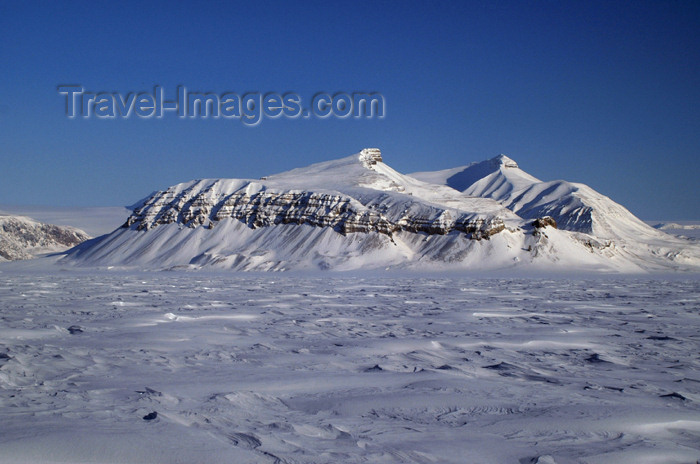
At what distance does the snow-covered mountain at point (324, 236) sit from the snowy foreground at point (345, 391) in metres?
50.3

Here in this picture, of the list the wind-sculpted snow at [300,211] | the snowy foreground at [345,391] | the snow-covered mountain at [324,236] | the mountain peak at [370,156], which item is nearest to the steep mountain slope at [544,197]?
the snow-covered mountain at [324,236]

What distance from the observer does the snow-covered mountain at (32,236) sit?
329ft

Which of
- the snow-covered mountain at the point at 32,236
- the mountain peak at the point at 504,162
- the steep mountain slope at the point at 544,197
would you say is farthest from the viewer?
the mountain peak at the point at 504,162

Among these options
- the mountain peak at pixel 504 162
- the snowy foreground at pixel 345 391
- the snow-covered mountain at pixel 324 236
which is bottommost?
the snowy foreground at pixel 345 391

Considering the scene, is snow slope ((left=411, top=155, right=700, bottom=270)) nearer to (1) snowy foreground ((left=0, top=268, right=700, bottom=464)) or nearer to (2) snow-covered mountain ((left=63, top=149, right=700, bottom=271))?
(2) snow-covered mountain ((left=63, top=149, right=700, bottom=271))

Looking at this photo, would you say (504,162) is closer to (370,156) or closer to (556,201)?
(556,201)

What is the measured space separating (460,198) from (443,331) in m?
94.5

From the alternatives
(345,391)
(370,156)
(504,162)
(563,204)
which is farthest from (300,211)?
(504,162)

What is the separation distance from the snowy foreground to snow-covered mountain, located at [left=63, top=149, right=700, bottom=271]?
1979 inches

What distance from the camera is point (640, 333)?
12719mm

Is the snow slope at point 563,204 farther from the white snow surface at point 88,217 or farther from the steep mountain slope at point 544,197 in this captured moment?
the white snow surface at point 88,217

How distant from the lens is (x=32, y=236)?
4333 inches

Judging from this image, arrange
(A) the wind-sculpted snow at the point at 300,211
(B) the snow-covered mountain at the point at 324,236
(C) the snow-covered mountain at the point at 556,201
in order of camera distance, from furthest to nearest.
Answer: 1. (C) the snow-covered mountain at the point at 556,201
2. (A) the wind-sculpted snow at the point at 300,211
3. (B) the snow-covered mountain at the point at 324,236

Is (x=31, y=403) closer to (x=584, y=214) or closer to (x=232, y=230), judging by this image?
(x=232, y=230)
